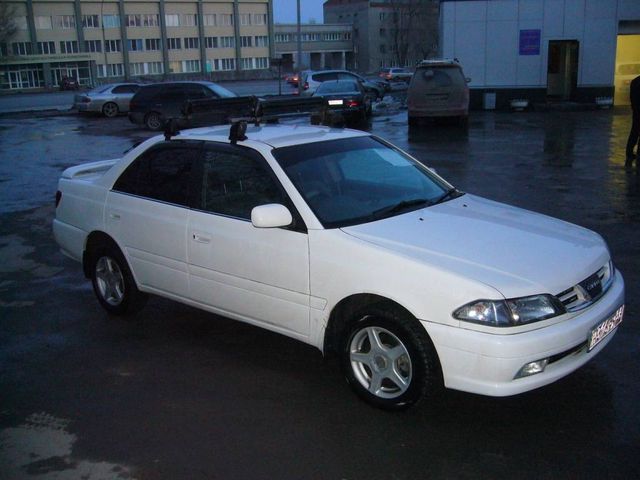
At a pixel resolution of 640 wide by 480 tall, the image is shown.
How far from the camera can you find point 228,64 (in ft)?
351

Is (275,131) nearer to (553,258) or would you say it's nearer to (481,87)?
(553,258)

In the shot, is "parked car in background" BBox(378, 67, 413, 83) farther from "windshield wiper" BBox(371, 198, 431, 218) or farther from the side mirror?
the side mirror

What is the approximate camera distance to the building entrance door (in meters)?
25.6

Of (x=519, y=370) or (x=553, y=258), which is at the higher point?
(x=553, y=258)

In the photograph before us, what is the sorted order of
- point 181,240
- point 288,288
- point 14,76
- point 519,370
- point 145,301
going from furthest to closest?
point 14,76, point 145,301, point 181,240, point 288,288, point 519,370

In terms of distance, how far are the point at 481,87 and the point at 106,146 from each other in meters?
→ 13.9

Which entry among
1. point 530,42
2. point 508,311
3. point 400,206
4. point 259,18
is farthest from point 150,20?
point 508,311

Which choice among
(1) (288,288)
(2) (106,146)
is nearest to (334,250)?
(1) (288,288)

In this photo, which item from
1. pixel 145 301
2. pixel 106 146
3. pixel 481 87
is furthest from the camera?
pixel 481 87

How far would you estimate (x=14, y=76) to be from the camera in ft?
278

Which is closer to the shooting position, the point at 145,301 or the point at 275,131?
the point at 275,131

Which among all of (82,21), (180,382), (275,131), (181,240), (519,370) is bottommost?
(180,382)

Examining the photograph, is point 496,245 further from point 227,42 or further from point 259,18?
point 259,18

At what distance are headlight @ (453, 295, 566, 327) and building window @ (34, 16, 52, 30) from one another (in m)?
96.2
